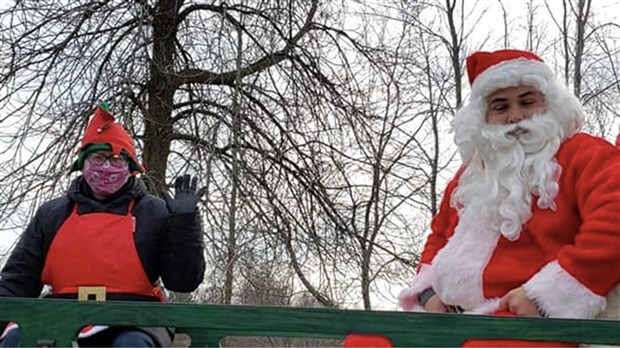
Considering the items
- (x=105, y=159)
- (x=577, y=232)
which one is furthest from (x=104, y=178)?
(x=577, y=232)

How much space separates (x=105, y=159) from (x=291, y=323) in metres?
1.33

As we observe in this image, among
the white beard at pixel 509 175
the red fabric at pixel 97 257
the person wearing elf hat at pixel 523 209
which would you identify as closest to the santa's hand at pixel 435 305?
the person wearing elf hat at pixel 523 209

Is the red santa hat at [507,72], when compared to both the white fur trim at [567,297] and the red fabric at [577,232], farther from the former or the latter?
the white fur trim at [567,297]

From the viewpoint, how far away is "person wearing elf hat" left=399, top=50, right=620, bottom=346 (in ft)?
6.88

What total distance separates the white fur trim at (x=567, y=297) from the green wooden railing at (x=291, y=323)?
0.40 metres

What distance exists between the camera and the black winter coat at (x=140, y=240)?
2.69 metres

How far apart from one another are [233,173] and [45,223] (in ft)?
9.21

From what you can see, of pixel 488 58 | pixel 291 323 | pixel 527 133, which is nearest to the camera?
pixel 291 323

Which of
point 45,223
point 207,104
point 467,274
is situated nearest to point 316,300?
point 207,104

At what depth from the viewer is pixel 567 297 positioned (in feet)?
6.89

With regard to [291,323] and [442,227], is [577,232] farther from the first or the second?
[291,323]

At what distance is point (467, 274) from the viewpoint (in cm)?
230

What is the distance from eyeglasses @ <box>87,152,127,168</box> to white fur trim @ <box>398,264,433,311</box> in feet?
3.30

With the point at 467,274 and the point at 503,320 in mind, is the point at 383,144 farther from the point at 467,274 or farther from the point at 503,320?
the point at 503,320
